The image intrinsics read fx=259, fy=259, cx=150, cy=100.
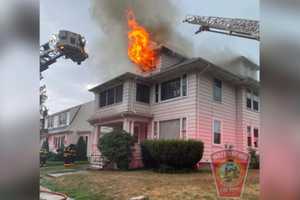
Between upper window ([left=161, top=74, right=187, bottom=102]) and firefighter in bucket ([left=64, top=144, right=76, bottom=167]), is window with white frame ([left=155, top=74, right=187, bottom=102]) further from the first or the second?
firefighter in bucket ([left=64, top=144, right=76, bottom=167])

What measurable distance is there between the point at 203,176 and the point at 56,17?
1.16 m

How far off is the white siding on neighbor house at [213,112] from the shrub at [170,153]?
0.34 feet

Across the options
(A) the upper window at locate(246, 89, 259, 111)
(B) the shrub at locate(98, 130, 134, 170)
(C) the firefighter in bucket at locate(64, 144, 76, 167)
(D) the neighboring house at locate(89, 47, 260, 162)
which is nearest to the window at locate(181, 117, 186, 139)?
(D) the neighboring house at locate(89, 47, 260, 162)

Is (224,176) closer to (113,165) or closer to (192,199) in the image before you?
(192,199)

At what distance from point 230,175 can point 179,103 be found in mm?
823

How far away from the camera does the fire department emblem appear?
1.32 meters

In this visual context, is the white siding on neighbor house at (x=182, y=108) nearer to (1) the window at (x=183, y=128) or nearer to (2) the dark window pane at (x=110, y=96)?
(1) the window at (x=183, y=128)

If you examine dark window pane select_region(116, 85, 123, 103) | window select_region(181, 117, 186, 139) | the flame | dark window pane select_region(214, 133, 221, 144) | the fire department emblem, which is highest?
the flame

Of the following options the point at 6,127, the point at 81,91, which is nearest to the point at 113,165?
the point at 81,91

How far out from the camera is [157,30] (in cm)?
173

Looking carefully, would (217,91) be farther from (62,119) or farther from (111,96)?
(62,119)

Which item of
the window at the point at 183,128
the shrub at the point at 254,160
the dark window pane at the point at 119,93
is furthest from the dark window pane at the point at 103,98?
the shrub at the point at 254,160

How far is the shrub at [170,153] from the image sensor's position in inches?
67.2

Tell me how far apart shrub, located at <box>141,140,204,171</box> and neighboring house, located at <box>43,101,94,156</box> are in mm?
406
